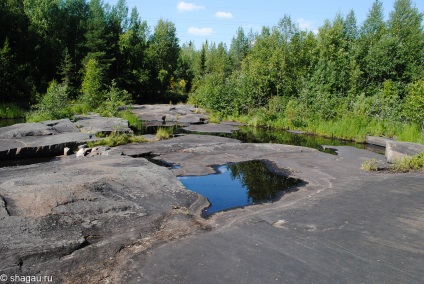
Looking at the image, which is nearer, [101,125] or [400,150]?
[400,150]

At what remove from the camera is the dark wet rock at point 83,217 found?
4641mm

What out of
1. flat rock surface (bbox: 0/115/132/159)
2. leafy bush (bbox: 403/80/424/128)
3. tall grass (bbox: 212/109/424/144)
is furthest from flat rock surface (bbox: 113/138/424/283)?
flat rock surface (bbox: 0/115/132/159)

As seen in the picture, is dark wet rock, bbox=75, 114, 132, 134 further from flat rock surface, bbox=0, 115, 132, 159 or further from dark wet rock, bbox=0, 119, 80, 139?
dark wet rock, bbox=0, 119, 80, 139

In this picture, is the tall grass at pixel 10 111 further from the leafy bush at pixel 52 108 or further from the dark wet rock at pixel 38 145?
the dark wet rock at pixel 38 145

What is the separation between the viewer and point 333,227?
6254mm

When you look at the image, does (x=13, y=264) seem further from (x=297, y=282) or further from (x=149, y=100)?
(x=149, y=100)

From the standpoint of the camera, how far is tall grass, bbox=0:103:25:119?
2408 centimetres

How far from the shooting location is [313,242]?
5.60 m

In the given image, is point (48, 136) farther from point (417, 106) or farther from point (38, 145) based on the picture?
point (417, 106)

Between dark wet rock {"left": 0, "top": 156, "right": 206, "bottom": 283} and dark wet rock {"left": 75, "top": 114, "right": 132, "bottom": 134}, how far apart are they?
7.85m

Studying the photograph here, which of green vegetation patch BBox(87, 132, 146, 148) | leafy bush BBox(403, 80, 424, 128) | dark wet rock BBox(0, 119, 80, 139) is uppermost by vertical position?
leafy bush BBox(403, 80, 424, 128)

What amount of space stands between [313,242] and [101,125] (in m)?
14.4

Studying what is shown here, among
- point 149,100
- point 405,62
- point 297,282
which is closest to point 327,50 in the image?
point 405,62

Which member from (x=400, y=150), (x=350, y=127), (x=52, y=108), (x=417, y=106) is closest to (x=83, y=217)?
(x=400, y=150)
